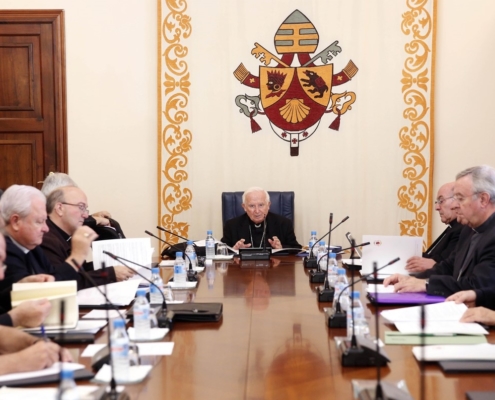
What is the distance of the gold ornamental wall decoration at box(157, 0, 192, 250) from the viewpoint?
5.78 metres

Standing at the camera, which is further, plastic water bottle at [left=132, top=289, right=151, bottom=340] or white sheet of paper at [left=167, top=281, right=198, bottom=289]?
white sheet of paper at [left=167, top=281, right=198, bottom=289]

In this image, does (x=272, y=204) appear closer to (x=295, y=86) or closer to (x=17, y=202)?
(x=295, y=86)

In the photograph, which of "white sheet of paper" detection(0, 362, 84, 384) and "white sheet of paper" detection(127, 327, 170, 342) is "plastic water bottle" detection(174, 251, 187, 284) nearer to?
"white sheet of paper" detection(127, 327, 170, 342)

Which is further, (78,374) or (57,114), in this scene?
(57,114)

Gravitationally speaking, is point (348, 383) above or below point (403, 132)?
below

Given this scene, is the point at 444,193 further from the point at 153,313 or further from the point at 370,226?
the point at 153,313

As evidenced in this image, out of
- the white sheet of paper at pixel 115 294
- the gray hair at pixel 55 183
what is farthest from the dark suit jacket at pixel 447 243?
the gray hair at pixel 55 183

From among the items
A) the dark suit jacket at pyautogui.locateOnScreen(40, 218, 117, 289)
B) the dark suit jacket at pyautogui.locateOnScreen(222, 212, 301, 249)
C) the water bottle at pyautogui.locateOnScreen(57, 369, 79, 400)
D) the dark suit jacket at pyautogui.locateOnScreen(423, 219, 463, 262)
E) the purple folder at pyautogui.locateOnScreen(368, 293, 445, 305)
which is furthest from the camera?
the dark suit jacket at pyautogui.locateOnScreen(222, 212, 301, 249)

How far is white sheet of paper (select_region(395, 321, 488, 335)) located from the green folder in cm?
2

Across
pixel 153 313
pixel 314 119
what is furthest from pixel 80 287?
pixel 314 119

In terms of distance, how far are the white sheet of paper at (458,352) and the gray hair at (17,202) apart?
5.87 ft

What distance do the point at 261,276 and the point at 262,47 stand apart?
2.54m

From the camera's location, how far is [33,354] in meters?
2.07

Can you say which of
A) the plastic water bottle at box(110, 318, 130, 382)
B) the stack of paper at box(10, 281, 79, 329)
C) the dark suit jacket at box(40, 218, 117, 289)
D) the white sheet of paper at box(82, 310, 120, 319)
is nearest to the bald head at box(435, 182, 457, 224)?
the dark suit jacket at box(40, 218, 117, 289)
